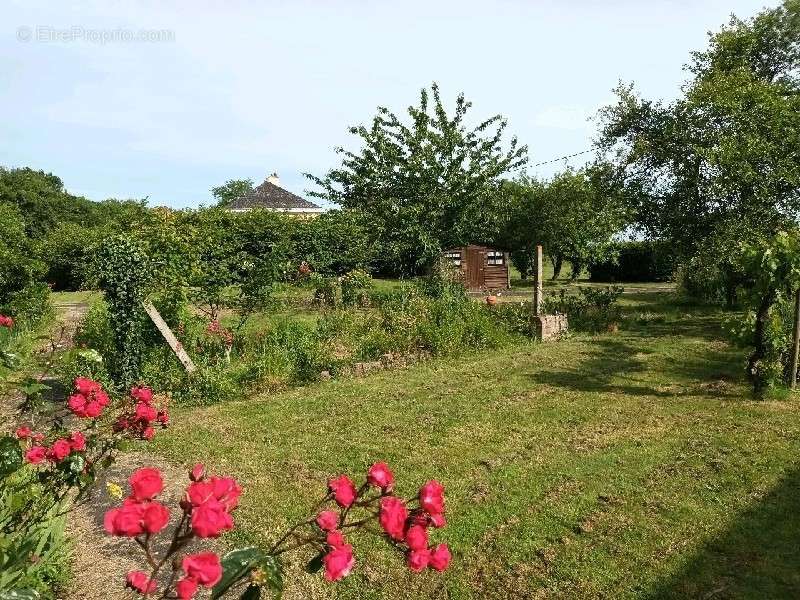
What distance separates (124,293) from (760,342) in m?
8.54

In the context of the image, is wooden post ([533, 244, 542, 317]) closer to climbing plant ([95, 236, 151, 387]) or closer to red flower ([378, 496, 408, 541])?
climbing plant ([95, 236, 151, 387])

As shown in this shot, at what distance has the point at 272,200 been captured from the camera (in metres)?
46.8

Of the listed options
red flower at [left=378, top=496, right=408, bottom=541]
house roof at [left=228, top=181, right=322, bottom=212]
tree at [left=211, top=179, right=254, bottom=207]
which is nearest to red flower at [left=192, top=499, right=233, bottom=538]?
red flower at [left=378, top=496, right=408, bottom=541]

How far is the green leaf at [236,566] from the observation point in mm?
1334

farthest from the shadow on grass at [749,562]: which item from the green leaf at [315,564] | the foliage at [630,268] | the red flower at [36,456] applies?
the foliage at [630,268]

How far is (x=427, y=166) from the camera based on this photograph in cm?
1535

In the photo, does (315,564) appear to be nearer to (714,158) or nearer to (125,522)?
(125,522)

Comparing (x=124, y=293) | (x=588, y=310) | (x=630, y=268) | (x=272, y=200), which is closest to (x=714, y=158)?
(x=588, y=310)

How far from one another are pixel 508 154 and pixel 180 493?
14.0m

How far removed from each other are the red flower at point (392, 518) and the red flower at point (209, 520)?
39cm

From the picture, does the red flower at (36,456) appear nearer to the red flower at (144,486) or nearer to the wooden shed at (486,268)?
the red flower at (144,486)

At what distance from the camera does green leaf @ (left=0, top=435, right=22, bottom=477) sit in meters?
2.09

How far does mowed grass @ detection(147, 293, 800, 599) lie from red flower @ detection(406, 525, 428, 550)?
7.46 ft

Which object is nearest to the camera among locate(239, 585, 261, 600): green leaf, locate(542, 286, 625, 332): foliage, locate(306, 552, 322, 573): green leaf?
locate(239, 585, 261, 600): green leaf
